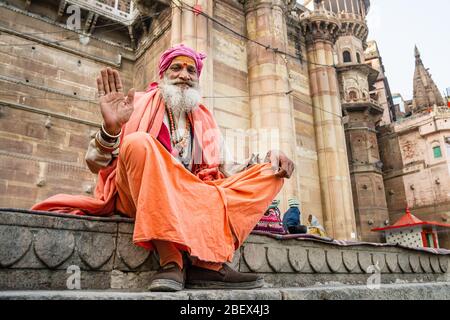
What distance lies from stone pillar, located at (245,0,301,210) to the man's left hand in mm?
7859

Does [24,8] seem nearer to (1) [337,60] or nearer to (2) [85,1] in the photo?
(2) [85,1]

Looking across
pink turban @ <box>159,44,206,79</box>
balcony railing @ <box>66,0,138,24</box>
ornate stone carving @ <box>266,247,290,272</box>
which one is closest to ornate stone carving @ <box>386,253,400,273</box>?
ornate stone carving @ <box>266,247,290,272</box>

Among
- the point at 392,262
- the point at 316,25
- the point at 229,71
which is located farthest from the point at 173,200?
the point at 316,25

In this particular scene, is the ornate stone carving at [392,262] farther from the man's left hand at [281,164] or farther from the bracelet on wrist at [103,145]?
the bracelet on wrist at [103,145]

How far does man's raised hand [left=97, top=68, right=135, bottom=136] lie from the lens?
6.82 ft

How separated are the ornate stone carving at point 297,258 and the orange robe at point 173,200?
0.69 m

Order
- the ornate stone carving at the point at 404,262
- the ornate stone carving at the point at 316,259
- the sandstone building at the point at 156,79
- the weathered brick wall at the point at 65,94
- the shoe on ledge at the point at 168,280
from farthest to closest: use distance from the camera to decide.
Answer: the sandstone building at the point at 156,79, the weathered brick wall at the point at 65,94, the ornate stone carving at the point at 404,262, the ornate stone carving at the point at 316,259, the shoe on ledge at the point at 168,280

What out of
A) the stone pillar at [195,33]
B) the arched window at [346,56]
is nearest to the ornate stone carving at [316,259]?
the stone pillar at [195,33]

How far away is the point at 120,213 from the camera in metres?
2.11

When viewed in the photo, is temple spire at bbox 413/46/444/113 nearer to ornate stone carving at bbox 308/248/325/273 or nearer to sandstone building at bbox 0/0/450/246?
sandstone building at bbox 0/0/450/246

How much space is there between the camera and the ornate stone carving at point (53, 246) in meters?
A: 1.68

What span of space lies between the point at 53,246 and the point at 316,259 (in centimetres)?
201

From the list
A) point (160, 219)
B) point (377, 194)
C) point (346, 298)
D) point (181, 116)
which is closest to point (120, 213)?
point (160, 219)
